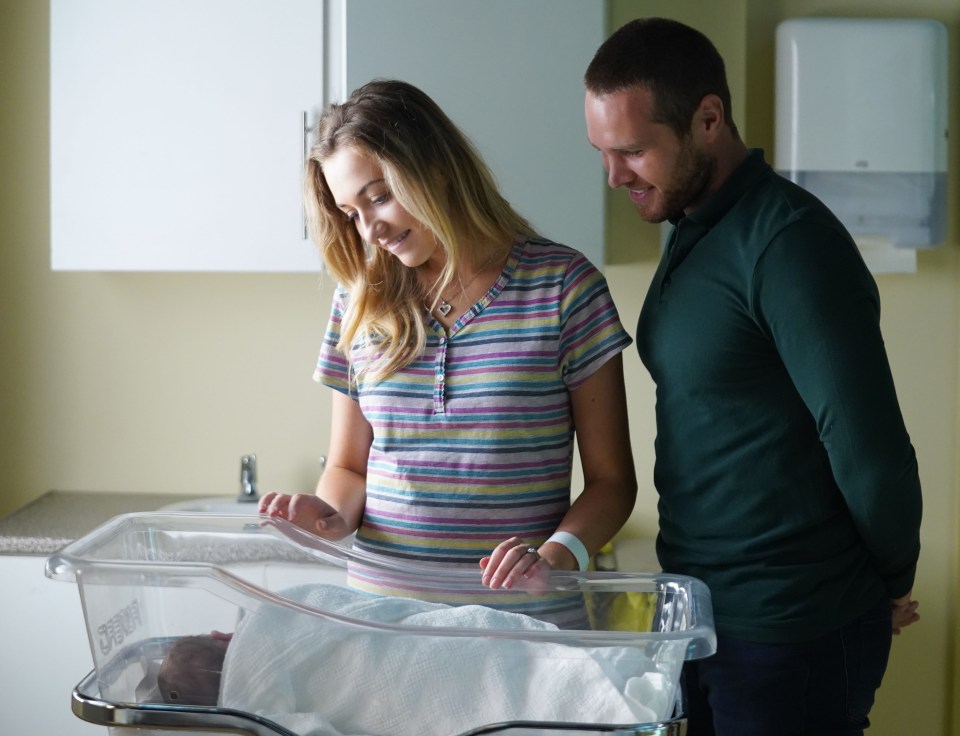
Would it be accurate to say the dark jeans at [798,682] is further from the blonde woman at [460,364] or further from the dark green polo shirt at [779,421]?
the blonde woman at [460,364]

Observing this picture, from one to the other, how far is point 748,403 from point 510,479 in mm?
319

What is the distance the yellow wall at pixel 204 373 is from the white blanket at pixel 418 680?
5.68 ft

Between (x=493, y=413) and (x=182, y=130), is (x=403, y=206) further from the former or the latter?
(x=182, y=130)

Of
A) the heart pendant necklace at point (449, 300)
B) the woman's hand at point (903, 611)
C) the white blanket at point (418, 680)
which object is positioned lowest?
the woman's hand at point (903, 611)

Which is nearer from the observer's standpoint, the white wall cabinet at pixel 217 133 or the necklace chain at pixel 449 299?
the necklace chain at pixel 449 299

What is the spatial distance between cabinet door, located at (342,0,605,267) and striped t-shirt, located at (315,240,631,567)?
746 mm

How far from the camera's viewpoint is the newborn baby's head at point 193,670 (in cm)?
95

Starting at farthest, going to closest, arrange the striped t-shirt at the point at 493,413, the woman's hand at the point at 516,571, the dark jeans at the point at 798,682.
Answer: the striped t-shirt at the point at 493,413 → the dark jeans at the point at 798,682 → the woman's hand at the point at 516,571

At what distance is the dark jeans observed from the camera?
132 cm

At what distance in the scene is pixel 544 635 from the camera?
0.90 metres

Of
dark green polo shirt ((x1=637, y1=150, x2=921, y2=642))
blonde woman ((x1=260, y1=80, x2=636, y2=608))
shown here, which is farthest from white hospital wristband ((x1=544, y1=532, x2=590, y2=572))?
dark green polo shirt ((x1=637, y1=150, x2=921, y2=642))

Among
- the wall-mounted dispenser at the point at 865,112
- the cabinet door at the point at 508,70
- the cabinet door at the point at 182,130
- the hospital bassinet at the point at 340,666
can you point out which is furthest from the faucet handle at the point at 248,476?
the hospital bassinet at the point at 340,666


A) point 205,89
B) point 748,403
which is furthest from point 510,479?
point 205,89

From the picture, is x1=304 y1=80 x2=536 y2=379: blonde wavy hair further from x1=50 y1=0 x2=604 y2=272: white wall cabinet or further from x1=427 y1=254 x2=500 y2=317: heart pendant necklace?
x1=50 y1=0 x2=604 y2=272: white wall cabinet
